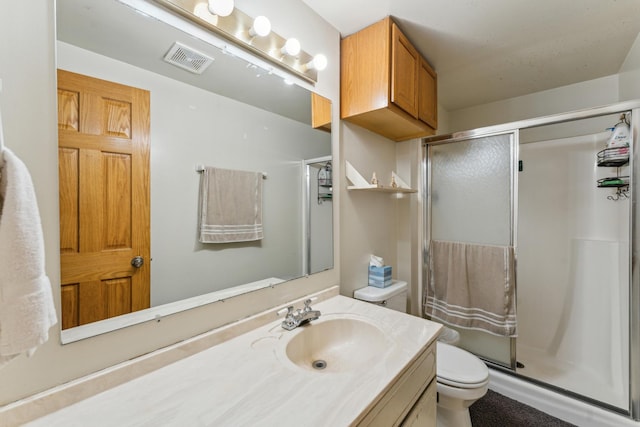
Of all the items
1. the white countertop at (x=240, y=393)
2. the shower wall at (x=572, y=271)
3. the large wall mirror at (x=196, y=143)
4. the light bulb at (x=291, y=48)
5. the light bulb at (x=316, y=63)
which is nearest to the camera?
the white countertop at (x=240, y=393)

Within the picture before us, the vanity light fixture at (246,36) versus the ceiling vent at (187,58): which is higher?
the vanity light fixture at (246,36)

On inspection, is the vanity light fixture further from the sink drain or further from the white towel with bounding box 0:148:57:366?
the sink drain

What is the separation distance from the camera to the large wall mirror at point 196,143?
75 centimetres

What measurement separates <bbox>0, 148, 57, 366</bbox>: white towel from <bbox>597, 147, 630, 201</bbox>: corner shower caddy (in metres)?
2.55

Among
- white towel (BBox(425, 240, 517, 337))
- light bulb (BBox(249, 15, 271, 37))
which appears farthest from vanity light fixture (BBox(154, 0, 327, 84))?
white towel (BBox(425, 240, 517, 337))

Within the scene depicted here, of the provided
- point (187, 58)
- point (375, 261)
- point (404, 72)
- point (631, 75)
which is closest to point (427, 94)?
point (404, 72)

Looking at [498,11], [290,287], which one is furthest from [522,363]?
[498,11]

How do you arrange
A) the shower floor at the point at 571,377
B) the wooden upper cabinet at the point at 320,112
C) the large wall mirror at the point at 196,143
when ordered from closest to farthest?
the large wall mirror at the point at 196,143
the wooden upper cabinet at the point at 320,112
the shower floor at the point at 571,377

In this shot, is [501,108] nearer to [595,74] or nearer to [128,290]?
[595,74]

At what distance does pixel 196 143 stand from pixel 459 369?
165cm

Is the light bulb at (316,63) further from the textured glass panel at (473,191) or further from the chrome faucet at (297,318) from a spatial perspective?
the textured glass panel at (473,191)

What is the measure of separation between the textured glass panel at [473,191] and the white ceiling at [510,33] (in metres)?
0.56

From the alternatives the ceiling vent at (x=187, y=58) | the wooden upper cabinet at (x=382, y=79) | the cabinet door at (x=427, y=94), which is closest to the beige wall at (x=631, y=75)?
the cabinet door at (x=427, y=94)

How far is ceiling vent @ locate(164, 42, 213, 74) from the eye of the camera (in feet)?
2.92
